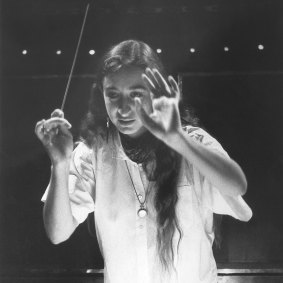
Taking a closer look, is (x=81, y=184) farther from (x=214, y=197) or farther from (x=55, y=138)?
(x=214, y=197)

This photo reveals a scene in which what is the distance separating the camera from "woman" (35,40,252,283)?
1015 mm

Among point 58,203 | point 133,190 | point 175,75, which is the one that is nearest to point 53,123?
point 58,203

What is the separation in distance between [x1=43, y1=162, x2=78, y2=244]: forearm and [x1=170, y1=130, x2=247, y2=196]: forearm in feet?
0.96

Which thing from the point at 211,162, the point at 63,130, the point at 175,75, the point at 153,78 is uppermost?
the point at 175,75

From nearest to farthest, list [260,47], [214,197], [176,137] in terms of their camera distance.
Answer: [176,137] < [214,197] < [260,47]

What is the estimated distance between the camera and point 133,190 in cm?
115

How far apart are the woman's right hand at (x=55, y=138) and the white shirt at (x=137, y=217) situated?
14cm

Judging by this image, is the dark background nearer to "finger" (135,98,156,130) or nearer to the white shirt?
the white shirt

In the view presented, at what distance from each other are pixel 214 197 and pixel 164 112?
0.97ft

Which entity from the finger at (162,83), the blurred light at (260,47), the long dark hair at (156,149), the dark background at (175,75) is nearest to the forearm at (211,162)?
the finger at (162,83)

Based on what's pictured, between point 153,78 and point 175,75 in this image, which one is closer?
point 153,78

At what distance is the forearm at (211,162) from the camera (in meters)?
0.91

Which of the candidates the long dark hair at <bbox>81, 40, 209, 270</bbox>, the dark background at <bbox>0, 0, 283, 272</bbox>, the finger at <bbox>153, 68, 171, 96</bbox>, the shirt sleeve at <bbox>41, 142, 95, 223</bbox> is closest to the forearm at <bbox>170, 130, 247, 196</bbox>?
the finger at <bbox>153, 68, 171, 96</bbox>

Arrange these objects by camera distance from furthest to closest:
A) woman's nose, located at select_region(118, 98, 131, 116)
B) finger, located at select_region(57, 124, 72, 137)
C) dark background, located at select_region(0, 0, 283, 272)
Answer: dark background, located at select_region(0, 0, 283, 272)
woman's nose, located at select_region(118, 98, 131, 116)
finger, located at select_region(57, 124, 72, 137)
